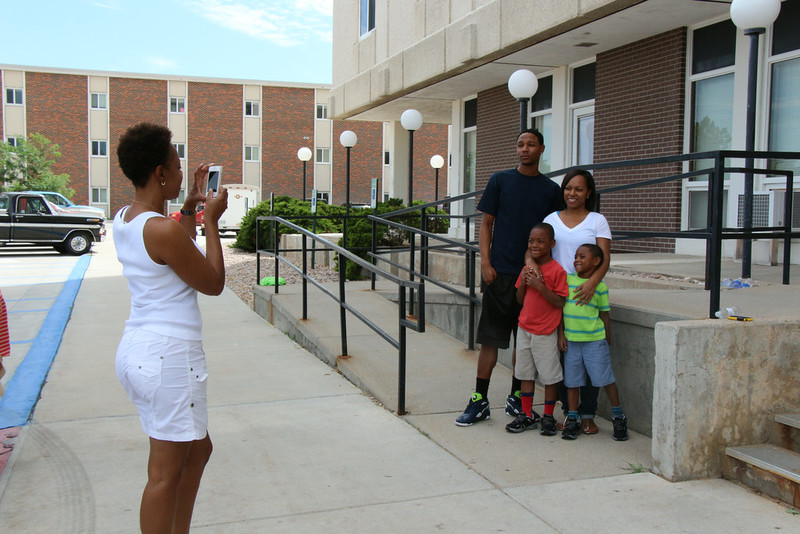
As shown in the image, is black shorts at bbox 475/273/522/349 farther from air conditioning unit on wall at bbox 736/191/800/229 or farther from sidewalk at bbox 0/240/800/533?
air conditioning unit on wall at bbox 736/191/800/229

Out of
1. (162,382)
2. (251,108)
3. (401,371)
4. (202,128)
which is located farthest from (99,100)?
(162,382)

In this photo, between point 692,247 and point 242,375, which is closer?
point 242,375

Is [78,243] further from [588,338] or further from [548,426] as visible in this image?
[588,338]

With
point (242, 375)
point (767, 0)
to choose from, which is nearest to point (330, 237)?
point (242, 375)

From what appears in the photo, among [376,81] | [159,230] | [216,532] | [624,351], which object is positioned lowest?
[216,532]

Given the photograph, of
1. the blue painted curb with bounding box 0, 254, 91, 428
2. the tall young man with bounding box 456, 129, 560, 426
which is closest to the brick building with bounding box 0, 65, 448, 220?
the blue painted curb with bounding box 0, 254, 91, 428

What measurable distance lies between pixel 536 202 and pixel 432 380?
6.33 ft

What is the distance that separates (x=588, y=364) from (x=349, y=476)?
62.5 inches

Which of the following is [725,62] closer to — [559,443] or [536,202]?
[536,202]

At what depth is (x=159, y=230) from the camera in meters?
2.54

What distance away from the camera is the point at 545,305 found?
4566mm

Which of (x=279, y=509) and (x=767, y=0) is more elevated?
(x=767, y=0)

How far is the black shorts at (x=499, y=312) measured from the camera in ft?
15.6

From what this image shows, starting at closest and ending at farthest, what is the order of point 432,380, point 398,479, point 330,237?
point 398,479 < point 432,380 < point 330,237
